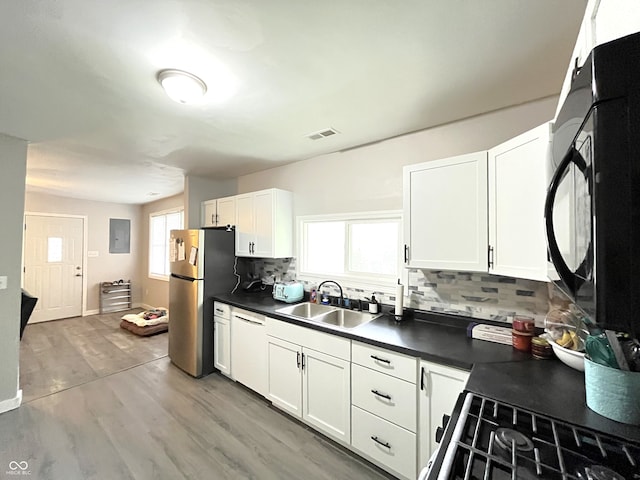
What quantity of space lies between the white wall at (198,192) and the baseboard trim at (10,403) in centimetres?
226

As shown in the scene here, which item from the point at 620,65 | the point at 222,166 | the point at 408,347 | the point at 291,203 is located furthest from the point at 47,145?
the point at 620,65

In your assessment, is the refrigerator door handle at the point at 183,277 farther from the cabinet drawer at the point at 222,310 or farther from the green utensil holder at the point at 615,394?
the green utensil holder at the point at 615,394

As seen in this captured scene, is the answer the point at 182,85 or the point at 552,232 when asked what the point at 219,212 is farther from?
the point at 552,232

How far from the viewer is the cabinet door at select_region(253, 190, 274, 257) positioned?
10.1 ft

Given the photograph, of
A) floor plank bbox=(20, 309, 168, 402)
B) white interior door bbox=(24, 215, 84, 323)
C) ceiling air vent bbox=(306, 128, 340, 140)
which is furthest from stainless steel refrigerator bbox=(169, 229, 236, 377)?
white interior door bbox=(24, 215, 84, 323)

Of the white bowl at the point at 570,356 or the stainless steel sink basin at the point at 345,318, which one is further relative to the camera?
the stainless steel sink basin at the point at 345,318

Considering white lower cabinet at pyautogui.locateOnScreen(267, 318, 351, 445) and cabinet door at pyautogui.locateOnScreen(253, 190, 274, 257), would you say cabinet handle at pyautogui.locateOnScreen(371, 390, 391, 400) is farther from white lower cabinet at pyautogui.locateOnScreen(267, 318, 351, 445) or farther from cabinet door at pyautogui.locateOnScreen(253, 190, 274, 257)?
cabinet door at pyautogui.locateOnScreen(253, 190, 274, 257)

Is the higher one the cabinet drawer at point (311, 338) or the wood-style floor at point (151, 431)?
the cabinet drawer at point (311, 338)

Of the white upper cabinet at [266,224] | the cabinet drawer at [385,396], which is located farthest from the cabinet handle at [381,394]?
the white upper cabinet at [266,224]

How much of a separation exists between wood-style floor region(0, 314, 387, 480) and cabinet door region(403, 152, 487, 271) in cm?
150

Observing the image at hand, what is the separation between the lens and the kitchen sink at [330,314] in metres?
2.44

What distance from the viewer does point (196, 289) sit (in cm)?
304

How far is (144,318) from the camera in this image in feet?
15.7

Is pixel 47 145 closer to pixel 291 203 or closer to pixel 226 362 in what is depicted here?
pixel 291 203
